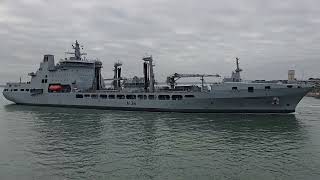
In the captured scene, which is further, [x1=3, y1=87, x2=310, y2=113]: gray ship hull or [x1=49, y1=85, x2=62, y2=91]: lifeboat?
[x1=49, y1=85, x2=62, y2=91]: lifeboat

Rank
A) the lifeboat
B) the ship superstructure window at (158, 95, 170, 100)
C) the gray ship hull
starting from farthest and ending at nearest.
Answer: the lifeboat → the ship superstructure window at (158, 95, 170, 100) → the gray ship hull

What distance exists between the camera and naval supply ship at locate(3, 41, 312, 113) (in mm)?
40500

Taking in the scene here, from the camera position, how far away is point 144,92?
48.6m

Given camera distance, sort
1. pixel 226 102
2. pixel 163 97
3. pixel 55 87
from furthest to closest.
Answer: pixel 55 87, pixel 163 97, pixel 226 102

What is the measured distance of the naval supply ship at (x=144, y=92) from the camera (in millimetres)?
40500

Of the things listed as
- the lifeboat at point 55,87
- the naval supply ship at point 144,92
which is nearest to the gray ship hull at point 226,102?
the naval supply ship at point 144,92

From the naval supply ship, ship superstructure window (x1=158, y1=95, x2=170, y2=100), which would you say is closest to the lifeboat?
the naval supply ship

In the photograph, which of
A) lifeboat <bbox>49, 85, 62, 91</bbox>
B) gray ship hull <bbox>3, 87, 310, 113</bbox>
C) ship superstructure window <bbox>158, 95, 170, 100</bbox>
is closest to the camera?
gray ship hull <bbox>3, 87, 310, 113</bbox>

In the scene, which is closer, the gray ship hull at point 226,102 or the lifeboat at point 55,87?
the gray ship hull at point 226,102

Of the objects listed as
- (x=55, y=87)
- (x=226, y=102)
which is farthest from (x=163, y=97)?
(x=55, y=87)

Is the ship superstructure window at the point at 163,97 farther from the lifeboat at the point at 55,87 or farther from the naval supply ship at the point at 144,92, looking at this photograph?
the lifeboat at the point at 55,87

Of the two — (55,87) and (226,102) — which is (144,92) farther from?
(55,87)

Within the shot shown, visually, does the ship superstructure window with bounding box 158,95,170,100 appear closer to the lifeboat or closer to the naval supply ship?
the naval supply ship

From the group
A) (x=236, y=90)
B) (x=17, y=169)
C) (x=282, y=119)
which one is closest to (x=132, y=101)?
(x=236, y=90)
